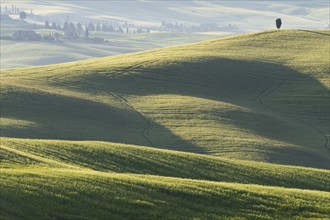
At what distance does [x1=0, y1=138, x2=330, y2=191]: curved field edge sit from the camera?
43531 millimetres

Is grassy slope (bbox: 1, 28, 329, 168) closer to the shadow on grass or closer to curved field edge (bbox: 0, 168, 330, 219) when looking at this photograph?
the shadow on grass

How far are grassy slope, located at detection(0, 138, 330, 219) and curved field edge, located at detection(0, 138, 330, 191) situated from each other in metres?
0.06

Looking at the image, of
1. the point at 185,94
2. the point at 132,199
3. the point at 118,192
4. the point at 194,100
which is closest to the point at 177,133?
the point at 194,100

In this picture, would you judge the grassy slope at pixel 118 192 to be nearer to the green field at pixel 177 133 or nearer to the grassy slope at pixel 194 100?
the green field at pixel 177 133

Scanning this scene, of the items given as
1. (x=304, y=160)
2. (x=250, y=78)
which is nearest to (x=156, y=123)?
(x=304, y=160)

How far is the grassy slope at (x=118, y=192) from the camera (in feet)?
97.7

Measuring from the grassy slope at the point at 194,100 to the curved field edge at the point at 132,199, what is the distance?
39702 mm

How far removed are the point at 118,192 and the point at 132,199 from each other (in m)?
0.85

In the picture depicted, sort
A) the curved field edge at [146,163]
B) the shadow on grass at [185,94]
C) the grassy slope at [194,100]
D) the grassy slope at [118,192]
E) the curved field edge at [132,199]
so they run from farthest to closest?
1. the shadow on grass at [185,94]
2. the grassy slope at [194,100]
3. the curved field edge at [146,163]
4. the grassy slope at [118,192]
5. the curved field edge at [132,199]

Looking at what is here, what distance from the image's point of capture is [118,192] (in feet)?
106

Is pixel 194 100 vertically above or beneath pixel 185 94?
beneath

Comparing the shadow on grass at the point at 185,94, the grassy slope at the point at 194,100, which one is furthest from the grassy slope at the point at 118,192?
the shadow on grass at the point at 185,94

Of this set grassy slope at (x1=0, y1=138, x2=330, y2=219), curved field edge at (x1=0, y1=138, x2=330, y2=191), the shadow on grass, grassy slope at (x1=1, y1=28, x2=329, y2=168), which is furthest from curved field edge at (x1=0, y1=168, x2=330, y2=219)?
the shadow on grass

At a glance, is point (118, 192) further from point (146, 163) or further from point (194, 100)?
point (194, 100)
